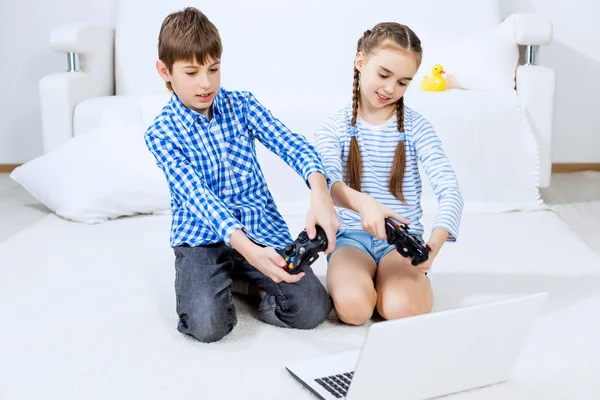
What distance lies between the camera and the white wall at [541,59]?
2.88 meters

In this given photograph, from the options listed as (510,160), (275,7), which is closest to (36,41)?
(275,7)

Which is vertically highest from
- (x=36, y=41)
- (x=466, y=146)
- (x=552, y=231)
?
(x=36, y=41)

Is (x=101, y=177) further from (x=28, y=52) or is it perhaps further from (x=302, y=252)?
Answer: (x=302, y=252)

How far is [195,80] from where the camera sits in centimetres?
143

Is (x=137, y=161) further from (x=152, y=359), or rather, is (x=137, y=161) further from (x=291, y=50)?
(x=152, y=359)

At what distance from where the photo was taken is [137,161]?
227 centimetres

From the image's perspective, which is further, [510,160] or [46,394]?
[510,160]

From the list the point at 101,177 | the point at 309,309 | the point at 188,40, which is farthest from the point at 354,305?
the point at 101,177

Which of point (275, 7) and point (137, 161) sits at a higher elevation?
point (275, 7)

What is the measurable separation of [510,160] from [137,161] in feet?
3.53

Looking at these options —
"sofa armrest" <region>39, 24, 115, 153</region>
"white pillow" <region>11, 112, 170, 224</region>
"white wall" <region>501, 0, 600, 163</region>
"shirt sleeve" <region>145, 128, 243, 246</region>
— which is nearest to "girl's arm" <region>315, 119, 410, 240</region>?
"shirt sleeve" <region>145, 128, 243, 246</region>

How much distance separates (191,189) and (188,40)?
0.85 feet

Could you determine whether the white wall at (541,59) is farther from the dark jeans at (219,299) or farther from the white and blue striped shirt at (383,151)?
the dark jeans at (219,299)

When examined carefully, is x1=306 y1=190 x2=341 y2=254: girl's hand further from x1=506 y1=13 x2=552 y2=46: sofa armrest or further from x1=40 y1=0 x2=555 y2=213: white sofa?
x1=506 y1=13 x2=552 y2=46: sofa armrest
